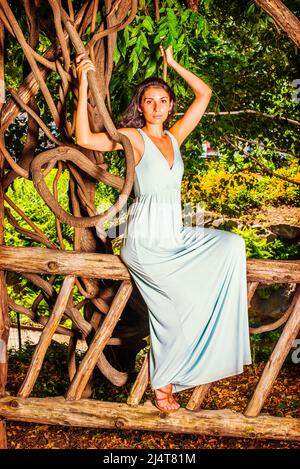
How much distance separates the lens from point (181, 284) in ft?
8.70

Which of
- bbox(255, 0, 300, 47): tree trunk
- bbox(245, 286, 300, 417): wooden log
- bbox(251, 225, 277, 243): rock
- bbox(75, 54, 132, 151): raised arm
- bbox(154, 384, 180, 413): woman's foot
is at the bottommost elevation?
bbox(251, 225, 277, 243): rock

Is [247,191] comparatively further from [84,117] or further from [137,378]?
[84,117]

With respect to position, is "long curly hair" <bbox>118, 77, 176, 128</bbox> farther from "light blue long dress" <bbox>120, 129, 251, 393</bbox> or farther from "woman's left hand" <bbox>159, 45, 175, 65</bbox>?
"woman's left hand" <bbox>159, 45, 175, 65</bbox>

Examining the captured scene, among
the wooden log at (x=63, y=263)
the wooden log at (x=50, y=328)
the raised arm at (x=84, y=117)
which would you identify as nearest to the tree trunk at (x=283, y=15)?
the raised arm at (x=84, y=117)

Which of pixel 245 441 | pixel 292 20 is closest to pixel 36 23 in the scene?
pixel 292 20

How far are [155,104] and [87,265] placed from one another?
0.79 metres

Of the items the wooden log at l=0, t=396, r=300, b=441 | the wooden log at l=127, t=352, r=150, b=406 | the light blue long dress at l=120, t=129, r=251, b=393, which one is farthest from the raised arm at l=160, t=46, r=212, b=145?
the wooden log at l=0, t=396, r=300, b=441

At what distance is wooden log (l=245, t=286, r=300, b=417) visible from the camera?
2.76 meters

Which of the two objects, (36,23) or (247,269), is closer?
(247,269)

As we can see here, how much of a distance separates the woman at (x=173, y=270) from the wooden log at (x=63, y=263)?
0.23 feet

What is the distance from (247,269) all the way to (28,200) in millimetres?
4967

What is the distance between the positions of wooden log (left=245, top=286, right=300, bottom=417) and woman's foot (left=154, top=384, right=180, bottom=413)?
0.36 m
